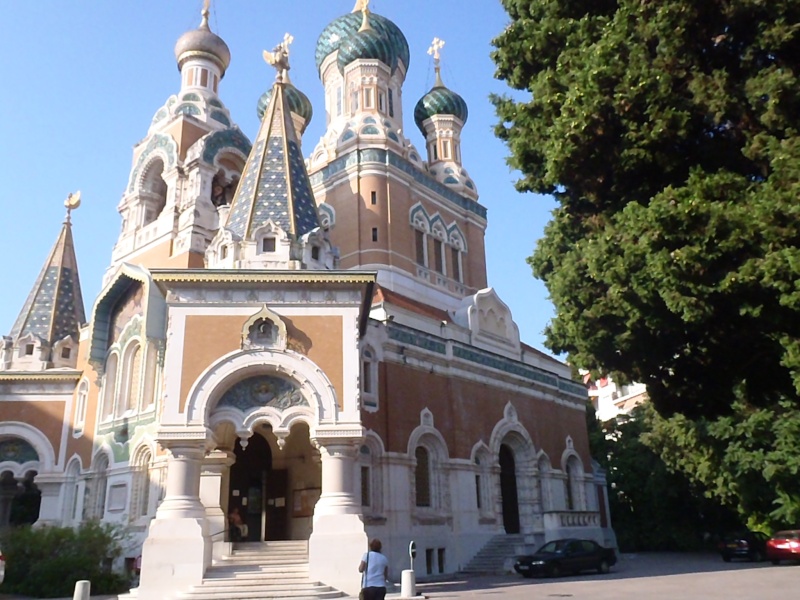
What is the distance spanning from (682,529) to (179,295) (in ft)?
70.3

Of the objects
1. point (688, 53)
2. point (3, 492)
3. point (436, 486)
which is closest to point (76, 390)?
point (3, 492)

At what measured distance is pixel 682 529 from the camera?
2711cm

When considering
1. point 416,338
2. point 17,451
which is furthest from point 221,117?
point 17,451

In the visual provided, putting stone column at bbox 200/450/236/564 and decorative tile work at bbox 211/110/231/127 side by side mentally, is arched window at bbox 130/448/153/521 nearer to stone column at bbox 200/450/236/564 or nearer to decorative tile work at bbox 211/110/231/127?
stone column at bbox 200/450/236/564

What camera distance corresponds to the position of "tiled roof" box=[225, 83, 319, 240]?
51.9 ft

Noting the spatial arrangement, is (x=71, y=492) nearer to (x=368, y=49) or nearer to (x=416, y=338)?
(x=416, y=338)

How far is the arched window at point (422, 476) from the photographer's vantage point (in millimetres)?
17984

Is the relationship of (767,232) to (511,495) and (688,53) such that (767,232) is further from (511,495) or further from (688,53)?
(511,495)

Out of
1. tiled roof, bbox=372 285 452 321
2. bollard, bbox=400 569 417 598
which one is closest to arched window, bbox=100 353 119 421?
tiled roof, bbox=372 285 452 321

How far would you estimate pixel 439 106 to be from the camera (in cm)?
2788

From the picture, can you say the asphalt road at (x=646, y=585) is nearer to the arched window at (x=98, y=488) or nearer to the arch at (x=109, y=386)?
the arched window at (x=98, y=488)

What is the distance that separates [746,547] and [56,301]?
844 inches

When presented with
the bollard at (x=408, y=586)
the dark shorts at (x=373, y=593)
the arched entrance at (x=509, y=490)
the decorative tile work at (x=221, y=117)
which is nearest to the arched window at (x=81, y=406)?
the decorative tile work at (x=221, y=117)

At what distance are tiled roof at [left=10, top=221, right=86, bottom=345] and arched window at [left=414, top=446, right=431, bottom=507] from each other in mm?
11419
